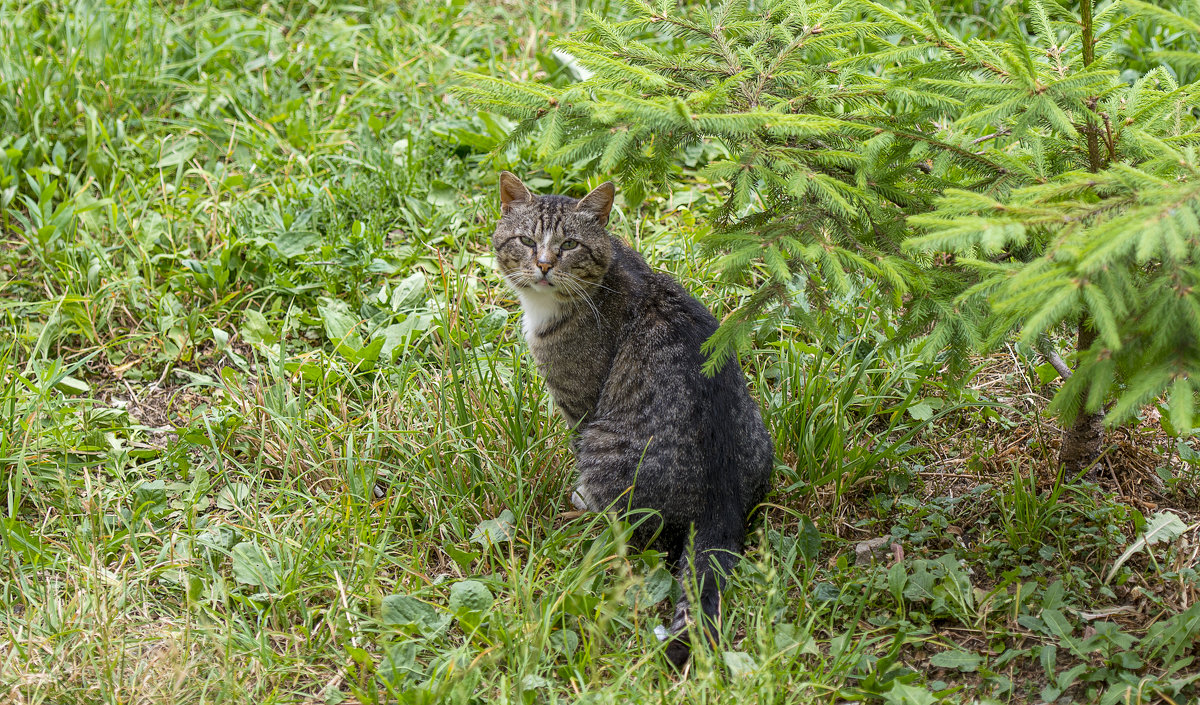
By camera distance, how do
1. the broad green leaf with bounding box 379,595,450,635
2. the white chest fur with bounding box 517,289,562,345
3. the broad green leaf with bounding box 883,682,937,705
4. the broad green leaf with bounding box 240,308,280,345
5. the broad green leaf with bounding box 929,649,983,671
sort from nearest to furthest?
the broad green leaf with bounding box 883,682,937,705 → the broad green leaf with bounding box 929,649,983,671 → the broad green leaf with bounding box 379,595,450,635 → the white chest fur with bounding box 517,289,562,345 → the broad green leaf with bounding box 240,308,280,345

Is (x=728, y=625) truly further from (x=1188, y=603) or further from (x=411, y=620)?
(x=1188, y=603)

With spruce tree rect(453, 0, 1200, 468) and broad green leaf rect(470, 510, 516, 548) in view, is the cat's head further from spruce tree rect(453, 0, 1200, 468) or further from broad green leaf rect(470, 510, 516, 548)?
broad green leaf rect(470, 510, 516, 548)

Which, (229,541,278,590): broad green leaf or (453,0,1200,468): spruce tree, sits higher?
(453,0,1200,468): spruce tree

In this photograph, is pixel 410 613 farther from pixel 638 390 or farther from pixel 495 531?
pixel 638 390

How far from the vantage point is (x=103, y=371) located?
4.34 metres

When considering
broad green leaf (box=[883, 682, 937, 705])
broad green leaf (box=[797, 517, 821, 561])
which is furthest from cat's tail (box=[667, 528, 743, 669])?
broad green leaf (box=[883, 682, 937, 705])

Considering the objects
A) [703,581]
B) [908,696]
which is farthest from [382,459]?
[908,696]

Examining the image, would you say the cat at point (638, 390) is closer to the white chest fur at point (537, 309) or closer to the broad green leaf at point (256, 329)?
the white chest fur at point (537, 309)

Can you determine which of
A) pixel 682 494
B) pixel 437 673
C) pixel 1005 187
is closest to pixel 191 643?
pixel 437 673

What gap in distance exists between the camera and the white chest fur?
364 cm

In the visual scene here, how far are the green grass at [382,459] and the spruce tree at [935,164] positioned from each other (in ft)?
1.11

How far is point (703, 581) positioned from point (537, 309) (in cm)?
125

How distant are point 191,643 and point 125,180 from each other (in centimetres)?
303

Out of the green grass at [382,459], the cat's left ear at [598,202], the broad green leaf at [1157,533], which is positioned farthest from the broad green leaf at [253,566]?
the broad green leaf at [1157,533]
